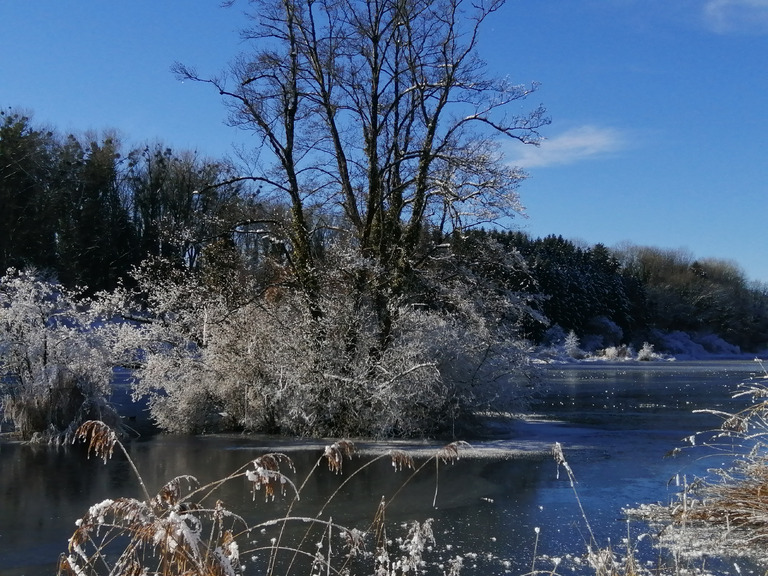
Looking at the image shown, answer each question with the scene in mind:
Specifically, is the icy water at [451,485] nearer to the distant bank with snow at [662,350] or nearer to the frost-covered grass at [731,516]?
the frost-covered grass at [731,516]

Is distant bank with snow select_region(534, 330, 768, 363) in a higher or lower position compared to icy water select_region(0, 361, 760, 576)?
higher

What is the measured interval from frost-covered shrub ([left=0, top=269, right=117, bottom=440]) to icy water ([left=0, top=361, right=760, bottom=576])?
0.71 meters

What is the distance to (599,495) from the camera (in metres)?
10.6

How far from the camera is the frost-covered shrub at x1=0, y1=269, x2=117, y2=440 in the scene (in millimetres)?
15688

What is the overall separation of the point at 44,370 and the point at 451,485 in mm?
8434

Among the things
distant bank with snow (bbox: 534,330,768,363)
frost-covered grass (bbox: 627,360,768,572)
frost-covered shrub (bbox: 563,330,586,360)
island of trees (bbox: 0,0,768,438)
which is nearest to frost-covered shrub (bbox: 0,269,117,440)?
island of trees (bbox: 0,0,768,438)

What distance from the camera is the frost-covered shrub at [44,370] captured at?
1569 centimetres

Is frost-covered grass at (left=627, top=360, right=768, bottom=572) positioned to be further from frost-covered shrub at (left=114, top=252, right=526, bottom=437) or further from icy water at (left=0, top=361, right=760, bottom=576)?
frost-covered shrub at (left=114, top=252, right=526, bottom=437)

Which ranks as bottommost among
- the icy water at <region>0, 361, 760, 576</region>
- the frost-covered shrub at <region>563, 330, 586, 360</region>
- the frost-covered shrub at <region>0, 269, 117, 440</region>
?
the icy water at <region>0, 361, 760, 576</region>

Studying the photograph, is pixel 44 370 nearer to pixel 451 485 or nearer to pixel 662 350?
pixel 451 485

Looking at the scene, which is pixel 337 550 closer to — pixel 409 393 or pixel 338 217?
pixel 409 393

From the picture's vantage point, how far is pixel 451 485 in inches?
458

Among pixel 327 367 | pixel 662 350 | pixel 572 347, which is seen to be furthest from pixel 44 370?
pixel 662 350

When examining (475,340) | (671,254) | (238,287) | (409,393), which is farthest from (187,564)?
(671,254)
